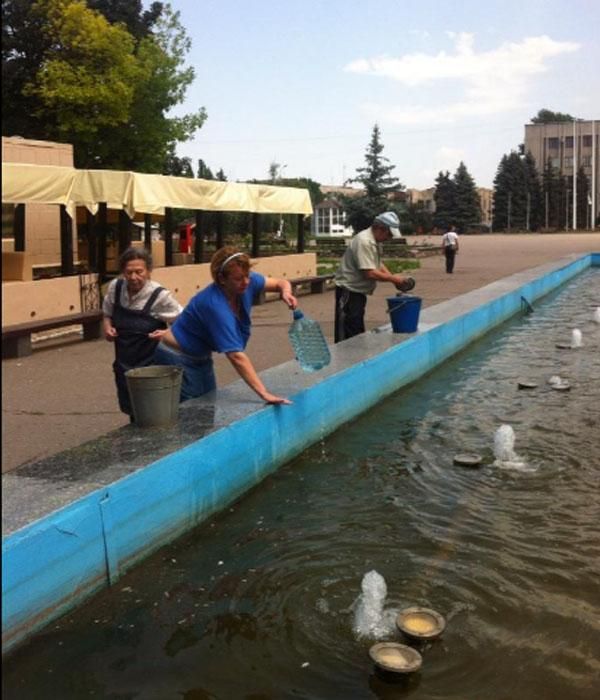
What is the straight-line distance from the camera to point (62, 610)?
12.0ft

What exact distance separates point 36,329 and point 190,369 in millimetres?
5712

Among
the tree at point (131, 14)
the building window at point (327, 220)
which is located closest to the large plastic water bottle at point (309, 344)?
the tree at point (131, 14)

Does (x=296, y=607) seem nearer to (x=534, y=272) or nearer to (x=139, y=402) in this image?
(x=139, y=402)

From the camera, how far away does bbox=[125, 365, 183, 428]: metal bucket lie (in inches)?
188

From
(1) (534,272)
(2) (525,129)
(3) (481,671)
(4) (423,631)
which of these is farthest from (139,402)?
(2) (525,129)

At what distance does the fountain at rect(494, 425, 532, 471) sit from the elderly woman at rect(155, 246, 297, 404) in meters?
1.80

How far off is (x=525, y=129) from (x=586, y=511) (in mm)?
109979

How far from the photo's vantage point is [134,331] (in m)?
5.02

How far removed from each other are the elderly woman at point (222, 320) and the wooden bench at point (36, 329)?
4.93 metres

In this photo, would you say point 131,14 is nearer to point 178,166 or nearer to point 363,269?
point 178,166

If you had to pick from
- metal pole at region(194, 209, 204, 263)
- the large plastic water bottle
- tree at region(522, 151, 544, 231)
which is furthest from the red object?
tree at region(522, 151, 544, 231)

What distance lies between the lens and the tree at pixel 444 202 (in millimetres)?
83250

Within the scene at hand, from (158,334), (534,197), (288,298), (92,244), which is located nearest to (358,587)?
(288,298)

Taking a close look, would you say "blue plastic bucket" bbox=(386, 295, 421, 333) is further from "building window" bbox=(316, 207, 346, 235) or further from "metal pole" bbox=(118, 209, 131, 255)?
"building window" bbox=(316, 207, 346, 235)
